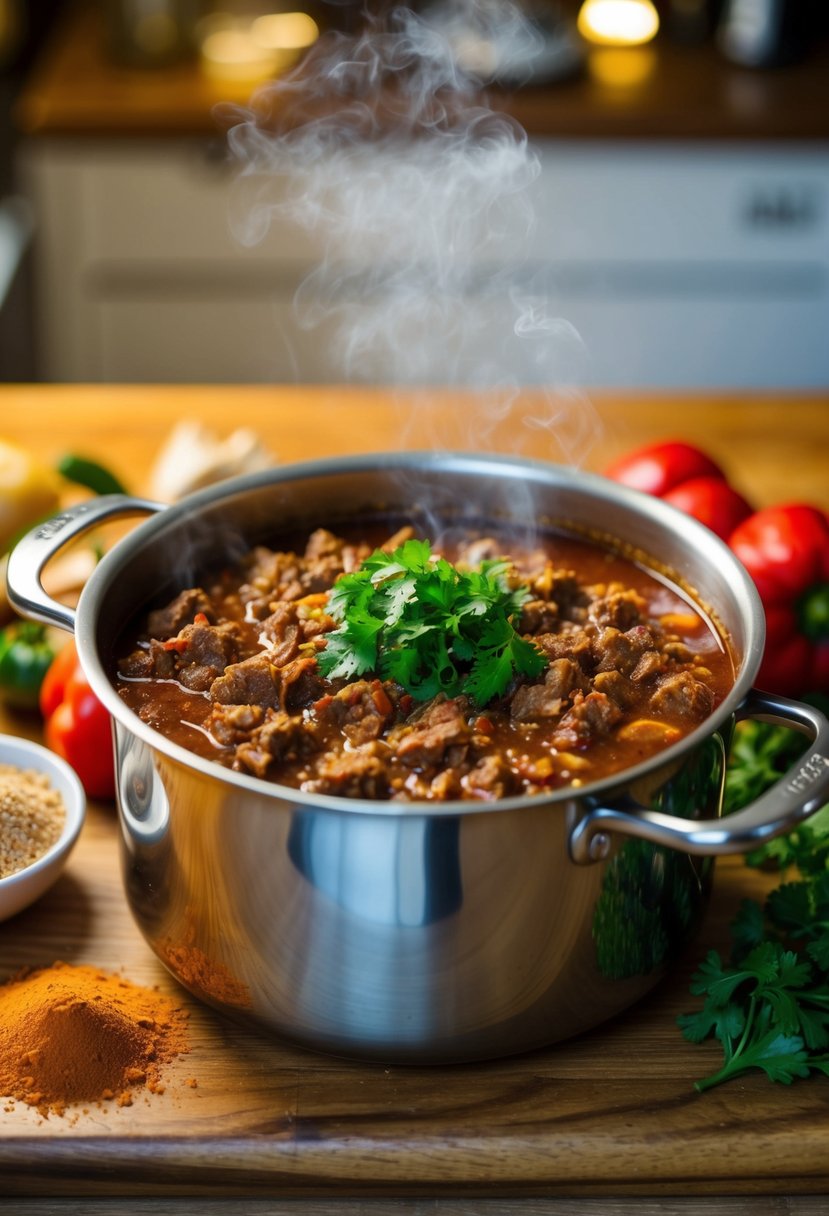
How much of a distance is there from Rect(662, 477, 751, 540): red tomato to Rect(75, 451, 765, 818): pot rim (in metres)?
0.49

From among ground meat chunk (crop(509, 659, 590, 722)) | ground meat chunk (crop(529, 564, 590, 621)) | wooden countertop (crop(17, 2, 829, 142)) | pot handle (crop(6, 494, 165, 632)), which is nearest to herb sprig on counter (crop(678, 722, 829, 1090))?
ground meat chunk (crop(509, 659, 590, 722))

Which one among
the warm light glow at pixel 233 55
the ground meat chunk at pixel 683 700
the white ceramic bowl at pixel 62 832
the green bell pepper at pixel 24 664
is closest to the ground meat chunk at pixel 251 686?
the white ceramic bowl at pixel 62 832

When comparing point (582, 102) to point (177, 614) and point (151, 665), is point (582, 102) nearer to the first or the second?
point (177, 614)

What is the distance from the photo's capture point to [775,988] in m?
1.91

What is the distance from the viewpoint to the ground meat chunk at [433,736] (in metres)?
1.89

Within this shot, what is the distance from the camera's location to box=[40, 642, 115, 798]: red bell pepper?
240cm

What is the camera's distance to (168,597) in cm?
236

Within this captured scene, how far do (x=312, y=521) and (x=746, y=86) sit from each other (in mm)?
3614

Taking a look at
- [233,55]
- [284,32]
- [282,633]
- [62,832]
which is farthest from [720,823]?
[284,32]

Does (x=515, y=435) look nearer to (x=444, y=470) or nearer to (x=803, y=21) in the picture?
(x=444, y=470)

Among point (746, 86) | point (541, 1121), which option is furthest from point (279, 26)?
point (541, 1121)

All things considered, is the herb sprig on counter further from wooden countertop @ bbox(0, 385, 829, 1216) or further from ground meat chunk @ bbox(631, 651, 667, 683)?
ground meat chunk @ bbox(631, 651, 667, 683)

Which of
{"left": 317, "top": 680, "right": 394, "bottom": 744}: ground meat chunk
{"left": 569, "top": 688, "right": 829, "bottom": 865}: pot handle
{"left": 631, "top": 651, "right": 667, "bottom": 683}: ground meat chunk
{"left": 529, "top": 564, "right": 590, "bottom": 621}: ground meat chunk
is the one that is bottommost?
{"left": 529, "top": 564, "right": 590, "bottom": 621}: ground meat chunk

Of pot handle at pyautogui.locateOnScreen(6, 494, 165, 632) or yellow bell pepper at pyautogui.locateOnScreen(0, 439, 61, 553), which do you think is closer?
pot handle at pyautogui.locateOnScreen(6, 494, 165, 632)
